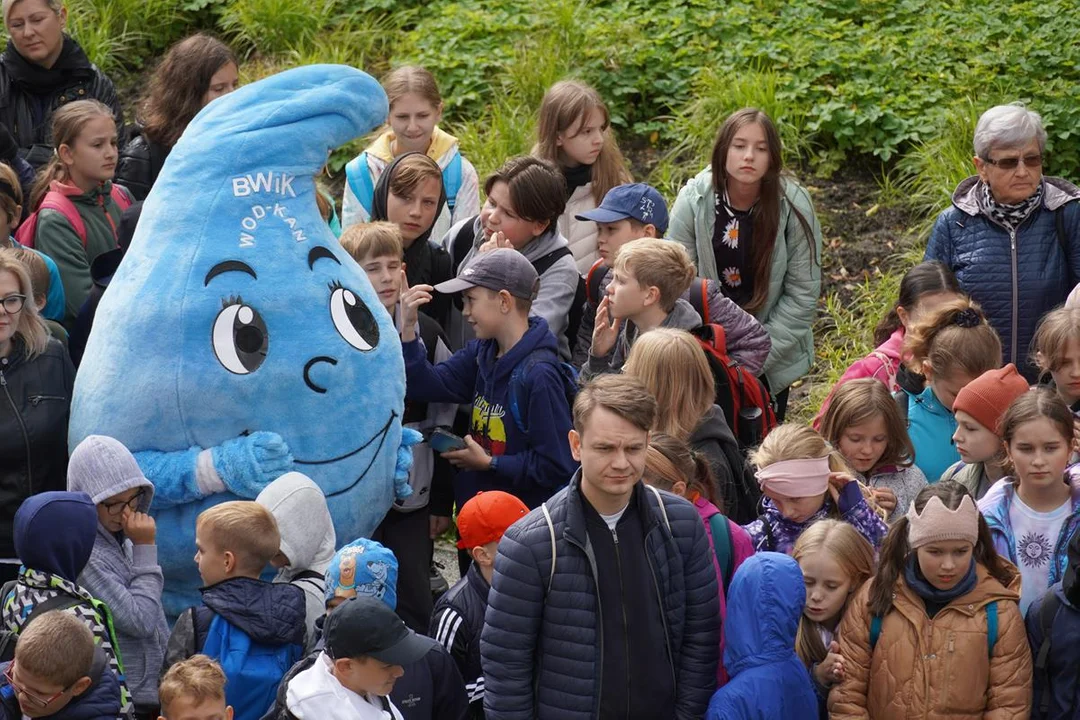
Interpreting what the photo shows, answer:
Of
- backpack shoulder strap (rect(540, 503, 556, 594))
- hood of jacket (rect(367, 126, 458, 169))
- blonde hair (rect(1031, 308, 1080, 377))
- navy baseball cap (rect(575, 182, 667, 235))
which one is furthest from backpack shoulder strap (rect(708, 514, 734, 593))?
hood of jacket (rect(367, 126, 458, 169))

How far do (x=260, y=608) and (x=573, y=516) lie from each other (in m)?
1.03

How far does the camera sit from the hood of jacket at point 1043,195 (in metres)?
7.27

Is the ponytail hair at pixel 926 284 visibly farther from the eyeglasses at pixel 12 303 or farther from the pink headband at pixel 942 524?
the eyeglasses at pixel 12 303

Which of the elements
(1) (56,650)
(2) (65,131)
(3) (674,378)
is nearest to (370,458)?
(3) (674,378)

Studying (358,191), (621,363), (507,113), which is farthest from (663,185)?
(621,363)

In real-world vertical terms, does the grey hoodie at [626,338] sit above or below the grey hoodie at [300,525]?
above

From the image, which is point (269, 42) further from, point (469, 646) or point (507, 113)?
point (469, 646)

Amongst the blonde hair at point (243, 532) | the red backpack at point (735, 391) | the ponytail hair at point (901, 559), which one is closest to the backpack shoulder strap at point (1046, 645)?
the ponytail hair at point (901, 559)

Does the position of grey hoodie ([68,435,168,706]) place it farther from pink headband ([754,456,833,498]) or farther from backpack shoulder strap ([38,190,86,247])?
pink headband ([754,456,833,498])

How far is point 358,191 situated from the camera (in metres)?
7.80

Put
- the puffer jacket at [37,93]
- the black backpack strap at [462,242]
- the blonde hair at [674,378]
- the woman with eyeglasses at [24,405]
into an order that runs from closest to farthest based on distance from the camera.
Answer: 1. the woman with eyeglasses at [24,405]
2. the blonde hair at [674,378]
3. the black backpack strap at [462,242]
4. the puffer jacket at [37,93]

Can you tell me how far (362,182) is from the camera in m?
7.81

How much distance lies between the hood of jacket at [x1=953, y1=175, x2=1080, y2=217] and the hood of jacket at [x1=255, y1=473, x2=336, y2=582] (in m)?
→ 3.50

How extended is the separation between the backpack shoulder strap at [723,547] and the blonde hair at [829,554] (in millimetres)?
234
